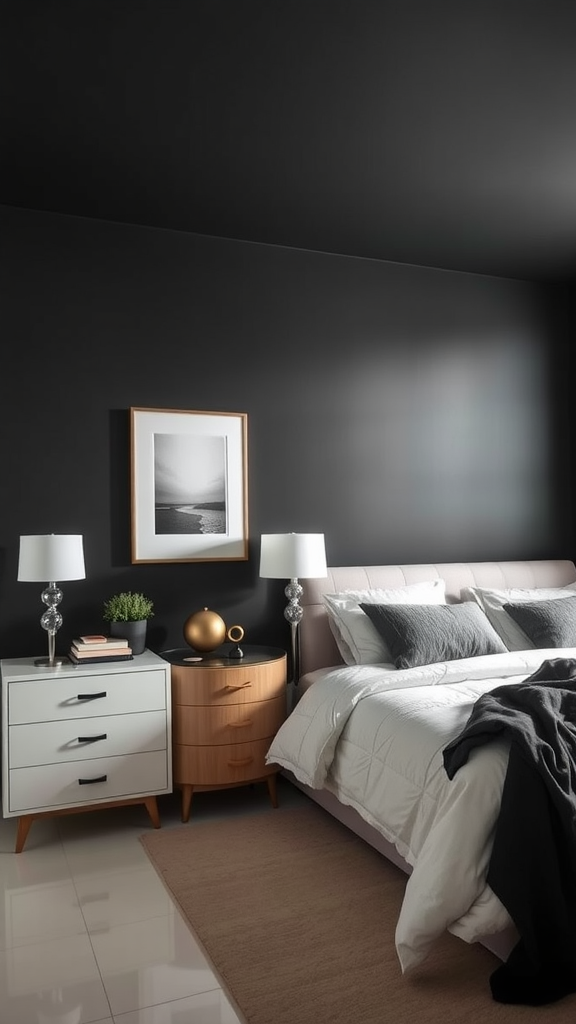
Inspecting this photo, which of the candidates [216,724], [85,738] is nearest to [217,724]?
[216,724]

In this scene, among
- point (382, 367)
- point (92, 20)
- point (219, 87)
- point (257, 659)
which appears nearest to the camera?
point (92, 20)

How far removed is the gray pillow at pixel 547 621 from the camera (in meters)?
4.12

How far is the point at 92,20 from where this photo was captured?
2541 mm

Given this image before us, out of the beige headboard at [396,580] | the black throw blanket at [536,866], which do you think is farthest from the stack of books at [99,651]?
the black throw blanket at [536,866]

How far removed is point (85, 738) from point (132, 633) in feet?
1.88

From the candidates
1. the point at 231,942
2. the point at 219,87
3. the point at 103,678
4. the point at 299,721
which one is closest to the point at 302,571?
the point at 299,721

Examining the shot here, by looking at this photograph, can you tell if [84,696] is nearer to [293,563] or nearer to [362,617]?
[293,563]

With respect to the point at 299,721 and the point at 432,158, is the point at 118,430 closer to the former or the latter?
the point at 299,721

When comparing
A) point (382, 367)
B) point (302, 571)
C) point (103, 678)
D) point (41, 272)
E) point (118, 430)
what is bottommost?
point (103, 678)

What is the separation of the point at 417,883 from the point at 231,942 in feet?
2.29

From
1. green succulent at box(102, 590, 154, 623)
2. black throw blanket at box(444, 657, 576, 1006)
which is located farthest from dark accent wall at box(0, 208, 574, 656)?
black throw blanket at box(444, 657, 576, 1006)

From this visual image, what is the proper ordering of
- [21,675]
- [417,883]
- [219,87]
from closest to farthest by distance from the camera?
[417,883] → [219,87] → [21,675]

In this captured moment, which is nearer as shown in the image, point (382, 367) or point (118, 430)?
point (118, 430)

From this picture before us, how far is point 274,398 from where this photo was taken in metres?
4.51
